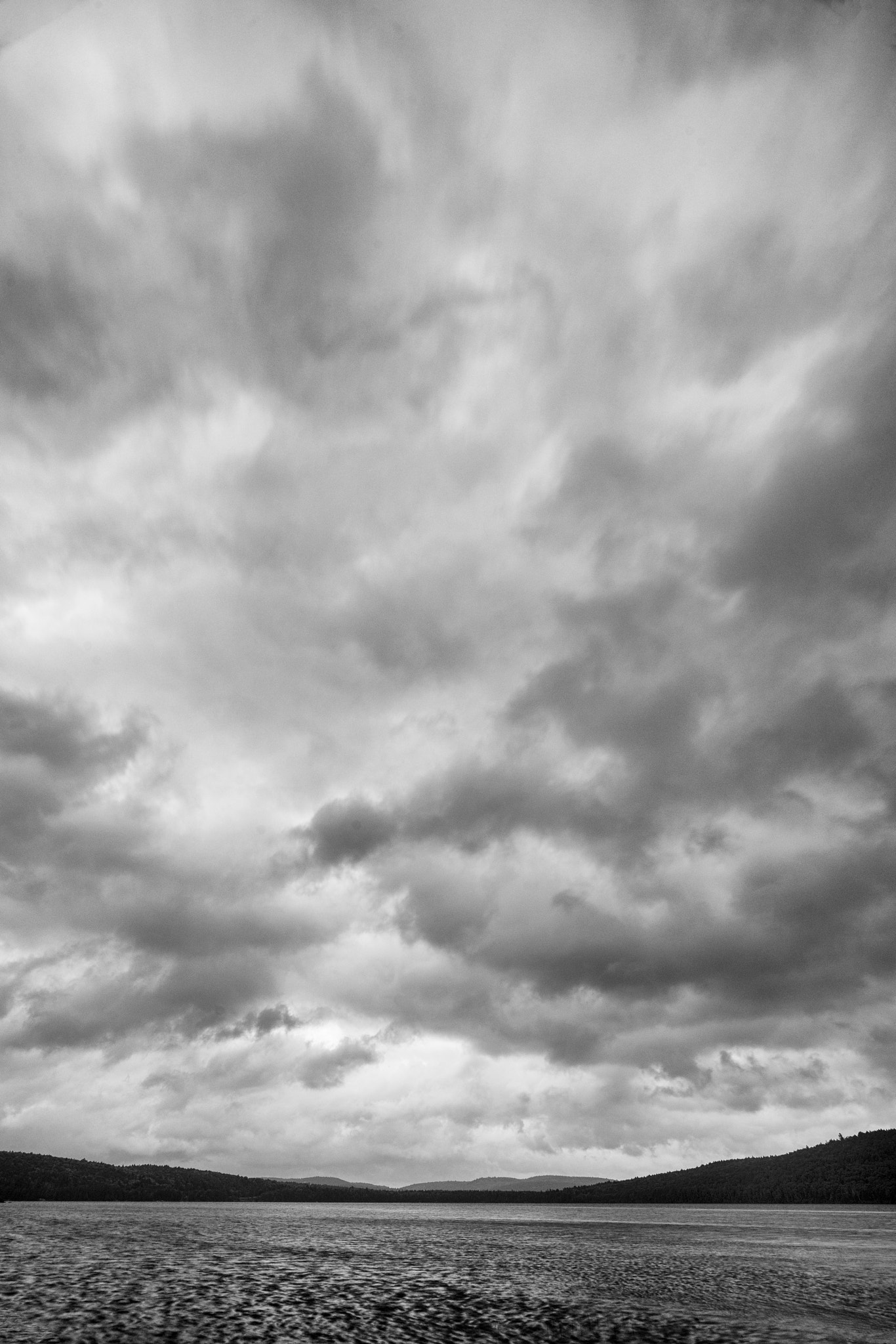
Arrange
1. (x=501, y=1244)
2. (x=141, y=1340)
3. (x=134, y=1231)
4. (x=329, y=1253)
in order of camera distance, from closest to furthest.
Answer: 1. (x=141, y=1340)
2. (x=329, y=1253)
3. (x=501, y=1244)
4. (x=134, y=1231)

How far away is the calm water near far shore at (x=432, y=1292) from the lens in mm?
52719

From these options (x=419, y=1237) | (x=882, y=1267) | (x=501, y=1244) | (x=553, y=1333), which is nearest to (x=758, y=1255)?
(x=882, y=1267)

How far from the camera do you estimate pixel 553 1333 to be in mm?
53281

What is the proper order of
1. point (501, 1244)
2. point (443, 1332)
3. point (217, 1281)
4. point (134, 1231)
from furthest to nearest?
1. point (134, 1231)
2. point (501, 1244)
3. point (217, 1281)
4. point (443, 1332)

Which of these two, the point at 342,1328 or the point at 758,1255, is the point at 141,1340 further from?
the point at 758,1255

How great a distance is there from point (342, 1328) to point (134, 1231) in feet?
485

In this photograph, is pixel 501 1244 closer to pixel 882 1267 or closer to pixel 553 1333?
pixel 882 1267

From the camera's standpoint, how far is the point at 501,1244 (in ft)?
502

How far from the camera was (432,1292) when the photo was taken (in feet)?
247

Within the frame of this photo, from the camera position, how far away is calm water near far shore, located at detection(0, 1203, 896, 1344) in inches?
2076

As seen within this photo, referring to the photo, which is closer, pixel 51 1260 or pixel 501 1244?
pixel 51 1260

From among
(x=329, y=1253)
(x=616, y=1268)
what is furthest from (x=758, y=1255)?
(x=329, y=1253)

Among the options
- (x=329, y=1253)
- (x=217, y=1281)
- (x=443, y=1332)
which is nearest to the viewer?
(x=443, y=1332)

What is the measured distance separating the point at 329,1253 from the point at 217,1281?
1955 inches
